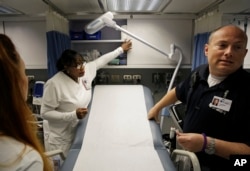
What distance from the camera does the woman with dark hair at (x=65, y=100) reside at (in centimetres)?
186

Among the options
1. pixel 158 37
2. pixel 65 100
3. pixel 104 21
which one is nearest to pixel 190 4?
pixel 158 37

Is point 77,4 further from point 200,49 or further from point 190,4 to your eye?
point 200,49

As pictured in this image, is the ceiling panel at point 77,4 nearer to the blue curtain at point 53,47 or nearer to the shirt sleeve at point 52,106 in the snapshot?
the blue curtain at point 53,47

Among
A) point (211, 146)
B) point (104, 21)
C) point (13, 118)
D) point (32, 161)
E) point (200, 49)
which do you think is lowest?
point (211, 146)

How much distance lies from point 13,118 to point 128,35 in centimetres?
214

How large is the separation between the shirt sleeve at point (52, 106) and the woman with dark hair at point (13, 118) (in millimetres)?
1094

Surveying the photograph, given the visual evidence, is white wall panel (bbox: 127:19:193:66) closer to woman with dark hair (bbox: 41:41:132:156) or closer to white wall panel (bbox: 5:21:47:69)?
woman with dark hair (bbox: 41:41:132:156)

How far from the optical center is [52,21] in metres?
2.27

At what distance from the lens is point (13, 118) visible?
733 millimetres

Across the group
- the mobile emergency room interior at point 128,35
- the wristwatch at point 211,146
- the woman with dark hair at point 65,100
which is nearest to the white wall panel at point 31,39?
the mobile emergency room interior at point 128,35

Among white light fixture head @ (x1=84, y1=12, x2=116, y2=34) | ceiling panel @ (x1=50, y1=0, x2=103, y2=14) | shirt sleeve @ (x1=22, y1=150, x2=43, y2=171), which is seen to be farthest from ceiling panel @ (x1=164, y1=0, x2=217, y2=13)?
shirt sleeve @ (x1=22, y1=150, x2=43, y2=171)

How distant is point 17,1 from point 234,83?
2034 mm

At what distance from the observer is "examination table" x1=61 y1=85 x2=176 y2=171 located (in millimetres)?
1519

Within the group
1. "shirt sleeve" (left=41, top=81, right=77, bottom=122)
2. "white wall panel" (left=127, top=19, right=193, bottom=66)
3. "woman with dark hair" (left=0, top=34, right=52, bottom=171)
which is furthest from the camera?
"white wall panel" (left=127, top=19, right=193, bottom=66)
